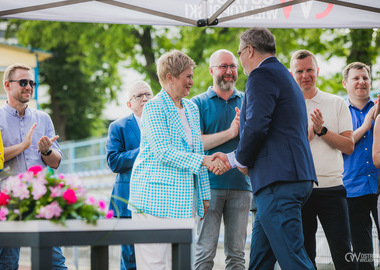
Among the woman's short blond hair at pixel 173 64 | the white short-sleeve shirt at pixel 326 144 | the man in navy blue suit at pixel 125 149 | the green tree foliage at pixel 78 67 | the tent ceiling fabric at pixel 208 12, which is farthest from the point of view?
the green tree foliage at pixel 78 67

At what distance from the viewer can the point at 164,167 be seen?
12.8ft

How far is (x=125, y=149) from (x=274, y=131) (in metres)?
2.01

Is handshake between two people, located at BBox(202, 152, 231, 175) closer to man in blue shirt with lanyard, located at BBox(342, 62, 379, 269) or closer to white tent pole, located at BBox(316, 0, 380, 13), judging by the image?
man in blue shirt with lanyard, located at BBox(342, 62, 379, 269)

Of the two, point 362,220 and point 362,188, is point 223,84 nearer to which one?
point 362,188

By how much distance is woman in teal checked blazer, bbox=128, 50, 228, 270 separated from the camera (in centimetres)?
384

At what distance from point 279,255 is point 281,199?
1.17 ft

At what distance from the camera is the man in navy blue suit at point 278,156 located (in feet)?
11.5

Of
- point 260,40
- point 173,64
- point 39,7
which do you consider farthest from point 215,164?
point 39,7

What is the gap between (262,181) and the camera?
3594mm

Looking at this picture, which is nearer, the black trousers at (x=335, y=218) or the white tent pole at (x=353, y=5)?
the black trousers at (x=335, y=218)

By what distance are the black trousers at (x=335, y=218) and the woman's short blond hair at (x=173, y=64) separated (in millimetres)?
1454

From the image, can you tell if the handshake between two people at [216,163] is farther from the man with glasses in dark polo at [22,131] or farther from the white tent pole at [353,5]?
the white tent pole at [353,5]

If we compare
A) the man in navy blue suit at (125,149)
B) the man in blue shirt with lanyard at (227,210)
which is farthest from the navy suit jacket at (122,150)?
the man in blue shirt with lanyard at (227,210)

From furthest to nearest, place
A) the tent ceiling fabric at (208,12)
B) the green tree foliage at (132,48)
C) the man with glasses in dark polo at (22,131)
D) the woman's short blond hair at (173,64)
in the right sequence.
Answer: the green tree foliage at (132,48) → the tent ceiling fabric at (208,12) → the man with glasses in dark polo at (22,131) → the woman's short blond hair at (173,64)
